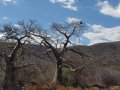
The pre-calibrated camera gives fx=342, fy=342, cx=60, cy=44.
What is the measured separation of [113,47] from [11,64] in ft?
545

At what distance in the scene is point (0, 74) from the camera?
32.1 metres

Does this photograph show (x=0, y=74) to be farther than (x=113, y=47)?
No

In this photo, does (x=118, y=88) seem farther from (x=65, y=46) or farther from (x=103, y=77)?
(x=103, y=77)

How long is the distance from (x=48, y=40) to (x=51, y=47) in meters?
0.79

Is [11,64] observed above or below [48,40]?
below

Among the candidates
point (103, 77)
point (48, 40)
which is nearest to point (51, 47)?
point (48, 40)

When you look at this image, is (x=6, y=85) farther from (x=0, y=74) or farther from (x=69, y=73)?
(x=69, y=73)

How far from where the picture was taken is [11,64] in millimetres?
26922

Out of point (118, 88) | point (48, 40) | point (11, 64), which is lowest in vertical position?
point (118, 88)

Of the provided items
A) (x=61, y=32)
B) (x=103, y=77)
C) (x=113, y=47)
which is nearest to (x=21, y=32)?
(x=61, y=32)

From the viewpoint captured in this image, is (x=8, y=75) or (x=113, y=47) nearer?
(x=8, y=75)

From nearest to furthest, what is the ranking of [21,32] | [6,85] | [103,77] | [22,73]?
[6,85] → [21,32] → [22,73] → [103,77]

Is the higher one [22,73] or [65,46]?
[65,46]

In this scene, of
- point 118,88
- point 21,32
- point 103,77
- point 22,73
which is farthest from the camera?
point 103,77
